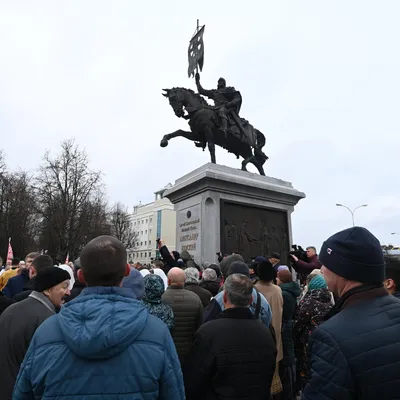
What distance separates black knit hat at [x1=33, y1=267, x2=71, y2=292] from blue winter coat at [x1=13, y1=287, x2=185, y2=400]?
4.78 feet

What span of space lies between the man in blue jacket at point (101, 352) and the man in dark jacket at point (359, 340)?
0.67 metres

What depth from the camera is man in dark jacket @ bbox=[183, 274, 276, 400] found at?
2.60m

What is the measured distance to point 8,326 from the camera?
Answer: 9.02 ft

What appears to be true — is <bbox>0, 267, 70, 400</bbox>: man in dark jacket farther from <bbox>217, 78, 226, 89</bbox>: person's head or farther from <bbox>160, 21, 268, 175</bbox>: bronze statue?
<bbox>217, 78, 226, 89</bbox>: person's head

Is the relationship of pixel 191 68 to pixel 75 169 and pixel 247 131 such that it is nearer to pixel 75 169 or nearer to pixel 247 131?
pixel 247 131

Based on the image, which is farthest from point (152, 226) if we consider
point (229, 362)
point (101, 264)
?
point (101, 264)

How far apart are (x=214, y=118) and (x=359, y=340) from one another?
13493mm

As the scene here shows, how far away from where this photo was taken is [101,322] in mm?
1542

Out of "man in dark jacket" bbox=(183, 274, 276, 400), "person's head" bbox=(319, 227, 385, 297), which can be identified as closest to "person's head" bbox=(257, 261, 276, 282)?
"man in dark jacket" bbox=(183, 274, 276, 400)

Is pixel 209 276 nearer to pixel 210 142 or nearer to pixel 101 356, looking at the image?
pixel 101 356

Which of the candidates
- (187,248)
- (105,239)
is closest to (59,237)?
(187,248)

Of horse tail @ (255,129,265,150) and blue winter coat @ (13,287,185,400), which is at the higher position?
horse tail @ (255,129,265,150)

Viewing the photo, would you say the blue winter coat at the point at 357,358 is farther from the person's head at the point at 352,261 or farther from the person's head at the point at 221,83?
the person's head at the point at 221,83

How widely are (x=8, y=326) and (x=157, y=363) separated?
170 cm
